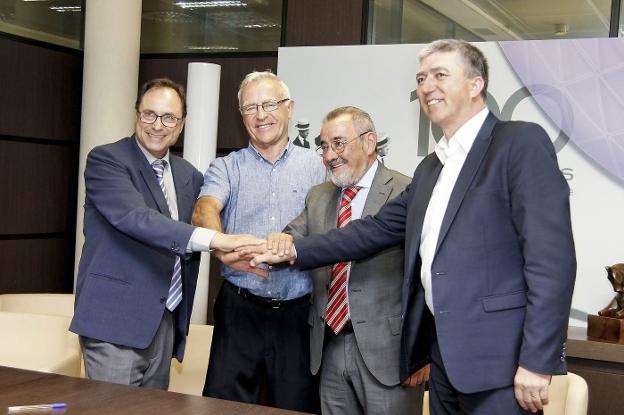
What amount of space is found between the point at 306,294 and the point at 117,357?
76 cm

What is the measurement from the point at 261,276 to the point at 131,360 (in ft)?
1.88

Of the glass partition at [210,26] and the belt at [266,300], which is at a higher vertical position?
the glass partition at [210,26]

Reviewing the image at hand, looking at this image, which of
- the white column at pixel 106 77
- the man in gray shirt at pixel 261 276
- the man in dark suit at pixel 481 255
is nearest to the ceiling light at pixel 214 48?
the white column at pixel 106 77

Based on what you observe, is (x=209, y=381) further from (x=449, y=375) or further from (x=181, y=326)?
(x=449, y=375)

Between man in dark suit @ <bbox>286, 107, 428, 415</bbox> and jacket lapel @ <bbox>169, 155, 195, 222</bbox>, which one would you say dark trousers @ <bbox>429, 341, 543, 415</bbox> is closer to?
man in dark suit @ <bbox>286, 107, 428, 415</bbox>

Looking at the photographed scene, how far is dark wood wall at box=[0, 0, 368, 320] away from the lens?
6.12 m

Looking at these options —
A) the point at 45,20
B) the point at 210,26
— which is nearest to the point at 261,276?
the point at 210,26

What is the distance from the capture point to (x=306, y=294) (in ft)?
10.6

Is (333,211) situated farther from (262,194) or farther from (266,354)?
(266,354)

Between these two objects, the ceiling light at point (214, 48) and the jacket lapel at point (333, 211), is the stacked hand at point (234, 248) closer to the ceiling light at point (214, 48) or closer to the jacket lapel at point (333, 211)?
the jacket lapel at point (333, 211)

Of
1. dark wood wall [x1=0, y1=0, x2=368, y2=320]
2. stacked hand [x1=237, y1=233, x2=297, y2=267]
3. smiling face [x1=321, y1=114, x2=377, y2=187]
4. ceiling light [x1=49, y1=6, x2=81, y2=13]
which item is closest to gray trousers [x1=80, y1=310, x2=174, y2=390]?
stacked hand [x1=237, y1=233, x2=297, y2=267]

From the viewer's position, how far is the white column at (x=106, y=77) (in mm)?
6090

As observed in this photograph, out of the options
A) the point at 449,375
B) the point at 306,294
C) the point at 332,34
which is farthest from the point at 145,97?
the point at 332,34

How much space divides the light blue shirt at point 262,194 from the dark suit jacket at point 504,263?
0.90 metres
